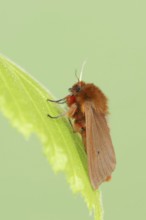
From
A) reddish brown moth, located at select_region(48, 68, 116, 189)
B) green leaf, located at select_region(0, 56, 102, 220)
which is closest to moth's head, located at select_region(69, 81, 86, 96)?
reddish brown moth, located at select_region(48, 68, 116, 189)

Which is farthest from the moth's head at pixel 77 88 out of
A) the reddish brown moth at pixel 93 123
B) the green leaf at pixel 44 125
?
the green leaf at pixel 44 125

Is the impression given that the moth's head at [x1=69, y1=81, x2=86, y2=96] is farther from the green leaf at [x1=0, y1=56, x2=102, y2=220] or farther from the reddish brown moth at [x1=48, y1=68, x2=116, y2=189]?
the green leaf at [x1=0, y1=56, x2=102, y2=220]

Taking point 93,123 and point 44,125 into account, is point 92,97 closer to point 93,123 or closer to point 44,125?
point 93,123

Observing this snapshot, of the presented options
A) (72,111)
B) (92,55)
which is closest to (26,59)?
(92,55)

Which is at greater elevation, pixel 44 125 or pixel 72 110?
pixel 44 125

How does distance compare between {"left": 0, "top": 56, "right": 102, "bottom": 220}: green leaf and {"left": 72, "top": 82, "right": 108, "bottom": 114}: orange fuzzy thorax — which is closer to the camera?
{"left": 0, "top": 56, "right": 102, "bottom": 220}: green leaf

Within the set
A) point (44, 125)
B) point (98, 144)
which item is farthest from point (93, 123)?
point (44, 125)
